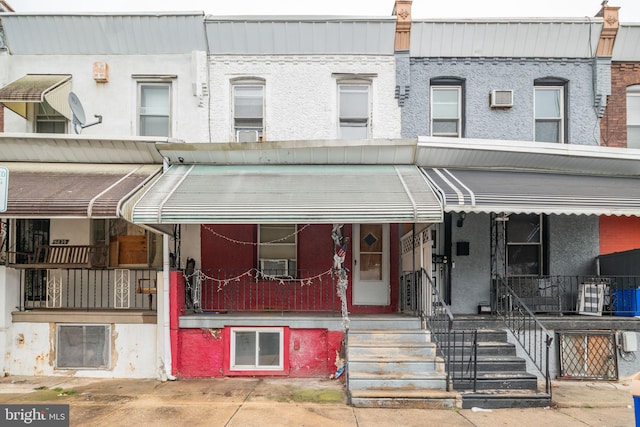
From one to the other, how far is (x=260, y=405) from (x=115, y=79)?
293 inches

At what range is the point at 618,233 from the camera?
10.7 m

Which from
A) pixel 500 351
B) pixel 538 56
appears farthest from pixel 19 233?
pixel 538 56

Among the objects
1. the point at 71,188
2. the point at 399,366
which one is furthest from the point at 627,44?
the point at 71,188

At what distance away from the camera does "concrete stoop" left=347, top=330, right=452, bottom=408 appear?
285 inches

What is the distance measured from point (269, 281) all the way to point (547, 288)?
5685 mm

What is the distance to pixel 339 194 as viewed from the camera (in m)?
8.36

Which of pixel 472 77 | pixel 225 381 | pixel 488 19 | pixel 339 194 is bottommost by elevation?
pixel 225 381

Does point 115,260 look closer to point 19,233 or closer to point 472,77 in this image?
point 19,233

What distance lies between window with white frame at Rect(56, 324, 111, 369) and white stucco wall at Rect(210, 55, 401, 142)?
4.69m

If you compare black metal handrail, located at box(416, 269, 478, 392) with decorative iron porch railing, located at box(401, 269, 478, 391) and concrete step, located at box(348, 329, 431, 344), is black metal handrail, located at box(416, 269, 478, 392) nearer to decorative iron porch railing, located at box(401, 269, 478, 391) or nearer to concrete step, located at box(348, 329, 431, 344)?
decorative iron porch railing, located at box(401, 269, 478, 391)

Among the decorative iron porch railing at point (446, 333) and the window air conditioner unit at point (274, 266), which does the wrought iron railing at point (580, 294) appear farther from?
the window air conditioner unit at point (274, 266)

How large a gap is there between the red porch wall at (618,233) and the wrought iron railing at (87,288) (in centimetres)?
932

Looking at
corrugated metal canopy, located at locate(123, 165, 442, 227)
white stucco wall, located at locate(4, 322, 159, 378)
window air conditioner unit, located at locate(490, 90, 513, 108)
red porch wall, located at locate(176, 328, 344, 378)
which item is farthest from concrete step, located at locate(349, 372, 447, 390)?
window air conditioner unit, located at locate(490, 90, 513, 108)

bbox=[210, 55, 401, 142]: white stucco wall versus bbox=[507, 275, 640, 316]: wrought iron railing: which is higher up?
bbox=[210, 55, 401, 142]: white stucco wall
